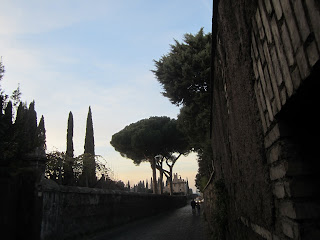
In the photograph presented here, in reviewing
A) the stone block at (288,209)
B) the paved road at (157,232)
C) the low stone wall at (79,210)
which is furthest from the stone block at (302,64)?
the paved road at (157,232)

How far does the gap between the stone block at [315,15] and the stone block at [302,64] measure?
0.37 feet

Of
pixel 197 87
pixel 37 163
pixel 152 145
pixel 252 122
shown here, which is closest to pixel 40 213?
pixel 37 163

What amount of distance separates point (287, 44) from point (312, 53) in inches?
8.4

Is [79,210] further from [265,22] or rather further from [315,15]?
[315,15]

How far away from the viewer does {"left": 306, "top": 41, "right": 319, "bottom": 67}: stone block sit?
3.31ft

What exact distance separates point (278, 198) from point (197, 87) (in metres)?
12.4

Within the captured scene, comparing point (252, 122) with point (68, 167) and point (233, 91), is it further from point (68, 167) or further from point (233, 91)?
point (68, 167)

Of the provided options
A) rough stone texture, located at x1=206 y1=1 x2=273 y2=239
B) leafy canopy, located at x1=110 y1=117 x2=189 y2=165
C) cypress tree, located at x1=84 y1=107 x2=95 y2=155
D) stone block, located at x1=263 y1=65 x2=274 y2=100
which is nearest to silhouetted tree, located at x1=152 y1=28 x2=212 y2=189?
rough stone texture, located at x1=206 y1=1 x2=273 y2=239

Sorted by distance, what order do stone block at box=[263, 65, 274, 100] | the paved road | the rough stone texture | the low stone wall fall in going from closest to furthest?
stone block at box=[263, 65, 274, 100] < the rough stone texture < the low stone wall < the paved road

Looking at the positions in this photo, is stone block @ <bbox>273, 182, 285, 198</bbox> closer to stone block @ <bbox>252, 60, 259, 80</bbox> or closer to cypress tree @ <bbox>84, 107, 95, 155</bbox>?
stone block @ <bbox>252, 60, 259, 80</bbox>

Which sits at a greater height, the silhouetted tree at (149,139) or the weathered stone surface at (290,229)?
the silhouetted tree at (149,139)

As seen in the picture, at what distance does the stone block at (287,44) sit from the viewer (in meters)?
1.22

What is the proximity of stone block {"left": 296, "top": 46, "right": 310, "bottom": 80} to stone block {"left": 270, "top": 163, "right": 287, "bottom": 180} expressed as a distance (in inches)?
26.1

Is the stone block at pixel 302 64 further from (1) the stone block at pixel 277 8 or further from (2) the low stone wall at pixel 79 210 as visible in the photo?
(2) the low stone wall at pixel 79 210
